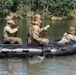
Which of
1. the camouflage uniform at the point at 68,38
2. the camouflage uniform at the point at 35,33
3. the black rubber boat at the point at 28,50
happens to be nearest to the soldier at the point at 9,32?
the black rubber boat at the point at 28,50

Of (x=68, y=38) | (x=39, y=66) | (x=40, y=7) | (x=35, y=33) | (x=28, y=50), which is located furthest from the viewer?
(x=40, y=7)

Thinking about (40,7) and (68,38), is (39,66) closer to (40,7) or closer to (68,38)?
(68,38)

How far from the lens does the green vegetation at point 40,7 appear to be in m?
100

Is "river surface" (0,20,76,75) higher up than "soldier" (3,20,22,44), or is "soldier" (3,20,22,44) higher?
"soldier" (3,20,22,44)

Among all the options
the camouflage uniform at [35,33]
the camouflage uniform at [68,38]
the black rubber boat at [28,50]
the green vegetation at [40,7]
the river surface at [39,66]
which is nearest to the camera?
the river surface at [39,66]

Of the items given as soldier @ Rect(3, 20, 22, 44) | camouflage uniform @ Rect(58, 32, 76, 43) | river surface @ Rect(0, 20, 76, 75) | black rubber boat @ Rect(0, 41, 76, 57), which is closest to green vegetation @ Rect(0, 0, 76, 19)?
camouflage uniform @ Rect(58, 32, 76, 43)

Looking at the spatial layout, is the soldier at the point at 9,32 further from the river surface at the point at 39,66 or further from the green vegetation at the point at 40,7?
the green vegetation at the point at 40,7

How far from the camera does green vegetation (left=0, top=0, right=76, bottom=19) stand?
100 metres

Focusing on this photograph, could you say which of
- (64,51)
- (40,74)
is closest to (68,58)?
(64,51)

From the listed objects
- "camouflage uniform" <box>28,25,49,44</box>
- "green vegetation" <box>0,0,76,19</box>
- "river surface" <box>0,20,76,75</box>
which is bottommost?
"green vegetation" <box>0,0,76,19</box>

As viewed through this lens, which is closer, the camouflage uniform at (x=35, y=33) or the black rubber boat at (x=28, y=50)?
the black rubber boat at (x=28, y=50)

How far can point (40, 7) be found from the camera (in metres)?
105

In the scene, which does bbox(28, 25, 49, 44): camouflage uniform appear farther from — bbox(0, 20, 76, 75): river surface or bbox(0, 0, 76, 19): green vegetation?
bbox(0, 0, 76, 19): green vegetation

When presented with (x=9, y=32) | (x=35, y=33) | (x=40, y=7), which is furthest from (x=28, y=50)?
(x=40, y=7)
